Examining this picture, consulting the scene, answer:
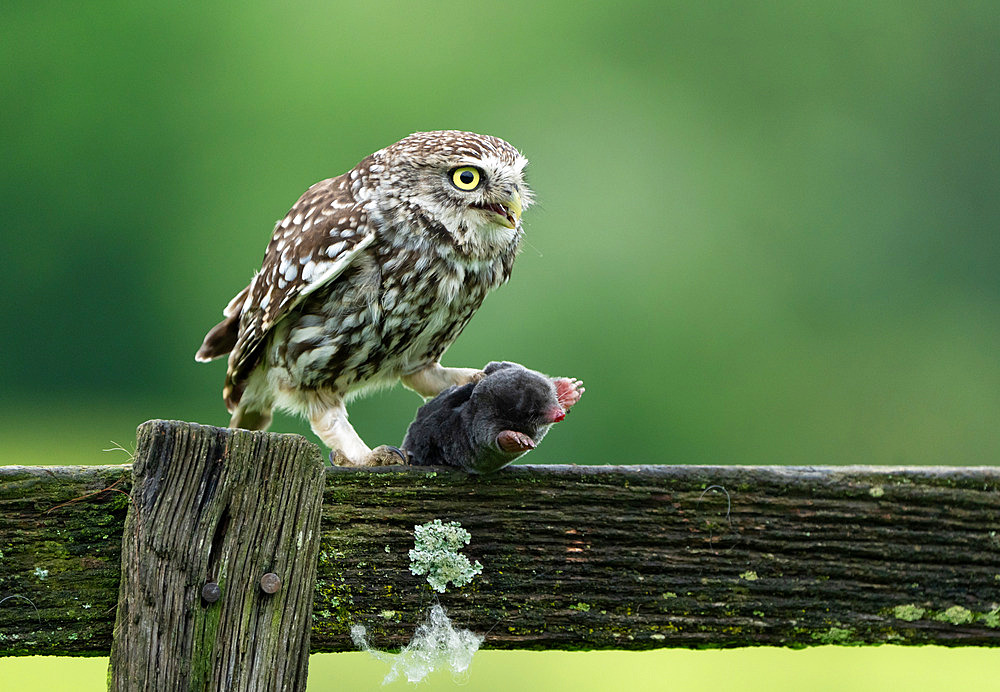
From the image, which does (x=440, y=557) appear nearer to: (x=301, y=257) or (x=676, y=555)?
(x=676, y=555)

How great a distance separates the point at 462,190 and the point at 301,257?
410 mm

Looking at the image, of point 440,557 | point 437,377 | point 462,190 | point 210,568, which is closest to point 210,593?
point 210,568

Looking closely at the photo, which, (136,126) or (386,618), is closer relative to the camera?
(386,618)

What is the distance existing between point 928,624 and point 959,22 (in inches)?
455

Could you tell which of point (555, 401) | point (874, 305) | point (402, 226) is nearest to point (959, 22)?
point (874, 305)

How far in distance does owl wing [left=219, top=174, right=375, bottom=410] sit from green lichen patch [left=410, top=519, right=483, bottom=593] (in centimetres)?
110

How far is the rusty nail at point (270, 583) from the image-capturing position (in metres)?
1.38

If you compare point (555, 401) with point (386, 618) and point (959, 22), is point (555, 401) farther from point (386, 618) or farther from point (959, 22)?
point (959, 22)

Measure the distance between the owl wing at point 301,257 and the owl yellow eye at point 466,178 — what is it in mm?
232

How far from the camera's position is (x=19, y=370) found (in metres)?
8.08

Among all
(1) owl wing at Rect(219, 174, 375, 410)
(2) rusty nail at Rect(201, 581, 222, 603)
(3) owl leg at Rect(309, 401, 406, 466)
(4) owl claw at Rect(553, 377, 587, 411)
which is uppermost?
(1) owl wing at Rect(219, 174, 375, 410)

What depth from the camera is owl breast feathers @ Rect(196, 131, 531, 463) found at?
2609mm

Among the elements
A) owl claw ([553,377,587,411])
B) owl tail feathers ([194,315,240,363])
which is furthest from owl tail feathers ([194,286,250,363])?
owl claw ([553,377,587,411])

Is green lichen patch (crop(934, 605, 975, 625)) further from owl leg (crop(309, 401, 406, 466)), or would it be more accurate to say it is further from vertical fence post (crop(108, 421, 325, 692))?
owl leg (crop(309, 401, 406, 466))
